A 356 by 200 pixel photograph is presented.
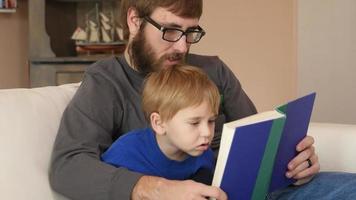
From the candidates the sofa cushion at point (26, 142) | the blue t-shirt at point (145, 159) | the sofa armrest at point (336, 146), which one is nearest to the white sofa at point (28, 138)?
the sofa cushion at point (26, 142)

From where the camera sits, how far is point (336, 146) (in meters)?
1.36

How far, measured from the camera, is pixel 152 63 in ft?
4.01

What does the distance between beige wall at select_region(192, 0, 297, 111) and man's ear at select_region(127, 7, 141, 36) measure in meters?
1.29

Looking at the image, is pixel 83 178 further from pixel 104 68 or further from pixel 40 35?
pixel 40 35

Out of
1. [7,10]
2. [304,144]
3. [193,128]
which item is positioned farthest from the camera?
[7,10]

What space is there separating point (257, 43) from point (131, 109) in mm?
1488

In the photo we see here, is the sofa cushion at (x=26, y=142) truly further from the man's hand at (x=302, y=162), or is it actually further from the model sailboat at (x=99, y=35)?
the model sailboat at (x=99, y=35)

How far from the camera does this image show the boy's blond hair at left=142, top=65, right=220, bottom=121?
3.11ft

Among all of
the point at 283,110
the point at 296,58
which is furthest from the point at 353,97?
the point at 283,110

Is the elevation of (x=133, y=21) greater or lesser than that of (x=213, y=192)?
greater

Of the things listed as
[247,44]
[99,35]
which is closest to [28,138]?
[99,35]

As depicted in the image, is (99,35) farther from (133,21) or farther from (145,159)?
(145,159)

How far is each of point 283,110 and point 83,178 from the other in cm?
40

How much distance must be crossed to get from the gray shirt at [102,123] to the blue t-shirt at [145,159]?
0.03m
